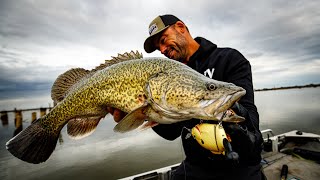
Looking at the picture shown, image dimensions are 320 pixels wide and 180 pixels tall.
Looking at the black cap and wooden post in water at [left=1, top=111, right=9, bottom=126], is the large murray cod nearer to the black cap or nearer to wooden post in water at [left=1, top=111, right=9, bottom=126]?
the black cap

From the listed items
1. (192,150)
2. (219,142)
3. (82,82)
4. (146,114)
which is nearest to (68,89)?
(82,82)

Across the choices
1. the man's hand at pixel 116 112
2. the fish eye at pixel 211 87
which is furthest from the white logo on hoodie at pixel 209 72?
the man's hand at pixel 116 112

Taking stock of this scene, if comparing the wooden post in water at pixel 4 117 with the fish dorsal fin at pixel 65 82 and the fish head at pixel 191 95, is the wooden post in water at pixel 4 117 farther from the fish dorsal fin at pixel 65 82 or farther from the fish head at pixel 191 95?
the fish head at pixel 191 95

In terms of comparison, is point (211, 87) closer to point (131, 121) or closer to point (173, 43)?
point (131, 121)

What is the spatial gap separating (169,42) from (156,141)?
1377 cm

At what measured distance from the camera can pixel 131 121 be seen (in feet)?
6.23

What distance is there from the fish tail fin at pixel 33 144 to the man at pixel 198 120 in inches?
35.1

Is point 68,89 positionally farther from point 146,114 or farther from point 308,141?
point 308,141

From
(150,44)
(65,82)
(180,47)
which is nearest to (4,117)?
(65,82)

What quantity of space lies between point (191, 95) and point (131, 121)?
2.07ft

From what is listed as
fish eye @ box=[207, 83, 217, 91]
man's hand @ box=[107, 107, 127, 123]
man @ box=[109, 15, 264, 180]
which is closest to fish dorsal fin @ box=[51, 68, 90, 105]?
man's hand @ box=[107, 107, 127, 123]

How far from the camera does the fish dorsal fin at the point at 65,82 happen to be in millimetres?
2668

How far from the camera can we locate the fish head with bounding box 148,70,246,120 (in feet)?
5.21

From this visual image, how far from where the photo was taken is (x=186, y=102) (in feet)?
5.96
